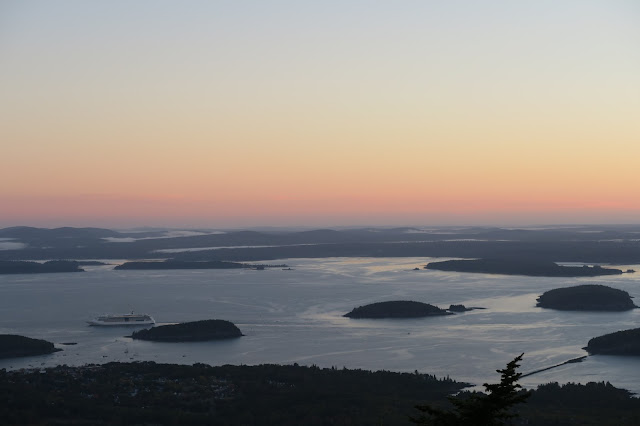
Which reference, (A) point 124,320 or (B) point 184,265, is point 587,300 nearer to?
(A) point 124,320

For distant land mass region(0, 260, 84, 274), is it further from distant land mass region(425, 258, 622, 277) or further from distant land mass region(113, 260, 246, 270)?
distant land mass region(425, 258, 622, 277)

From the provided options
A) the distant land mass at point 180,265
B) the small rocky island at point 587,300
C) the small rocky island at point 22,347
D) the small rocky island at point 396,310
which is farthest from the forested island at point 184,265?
the small rocky island at point 22,347

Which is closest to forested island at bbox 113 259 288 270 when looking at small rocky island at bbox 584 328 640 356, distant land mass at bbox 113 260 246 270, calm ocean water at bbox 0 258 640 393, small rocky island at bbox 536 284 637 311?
distant land mass at bbox 113 260 246 270

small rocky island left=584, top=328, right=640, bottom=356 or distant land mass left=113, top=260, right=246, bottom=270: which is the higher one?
distant land mass left=113, top=260, right=246, bottom=270

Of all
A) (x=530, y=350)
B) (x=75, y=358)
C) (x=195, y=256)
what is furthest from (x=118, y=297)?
(x=195, y=256)

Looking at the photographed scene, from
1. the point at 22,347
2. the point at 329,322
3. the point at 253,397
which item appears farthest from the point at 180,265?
the point at 253,397

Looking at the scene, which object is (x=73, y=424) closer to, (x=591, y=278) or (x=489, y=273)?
(x=591, y=278)

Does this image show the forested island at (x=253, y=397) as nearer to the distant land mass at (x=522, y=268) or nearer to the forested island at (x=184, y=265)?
the distant land mass at (x=522, y=268)
